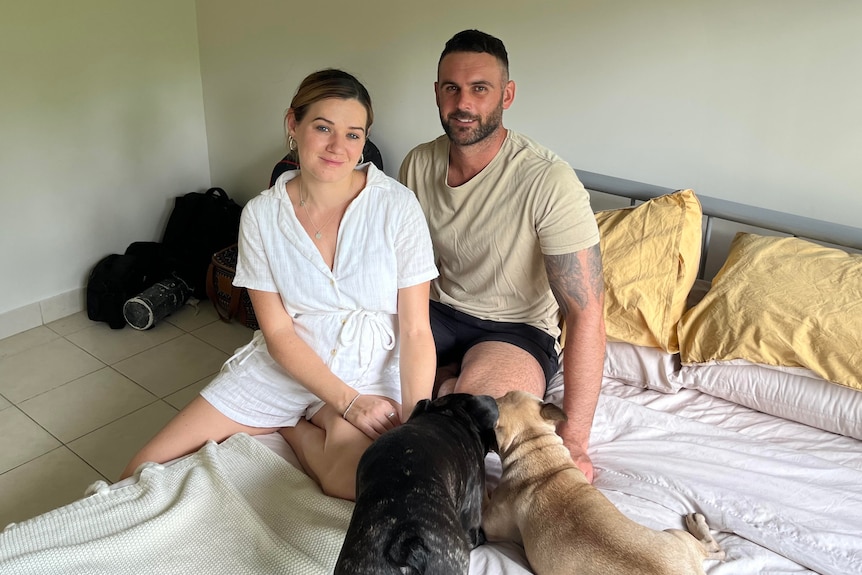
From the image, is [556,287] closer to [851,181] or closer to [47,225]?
[851,181]

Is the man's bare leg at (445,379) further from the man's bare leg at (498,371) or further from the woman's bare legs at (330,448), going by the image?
the woman's bare legs at (330,448)

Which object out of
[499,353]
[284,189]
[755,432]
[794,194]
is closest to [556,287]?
[499,353]

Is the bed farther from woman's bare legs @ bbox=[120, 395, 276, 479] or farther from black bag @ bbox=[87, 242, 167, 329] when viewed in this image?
black bag @ bbox=[87, 242, 167, 329]

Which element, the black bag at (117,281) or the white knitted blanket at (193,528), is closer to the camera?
the white knitted blanket at (193,528)

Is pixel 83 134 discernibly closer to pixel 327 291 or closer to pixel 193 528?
pixel 327 291

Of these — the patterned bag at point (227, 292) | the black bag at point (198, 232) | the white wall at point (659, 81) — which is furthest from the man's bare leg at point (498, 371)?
the black bag at point (198, 232)

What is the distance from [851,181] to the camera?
220 cm

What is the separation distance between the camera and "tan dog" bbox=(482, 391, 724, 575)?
137 cm

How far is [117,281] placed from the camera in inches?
139

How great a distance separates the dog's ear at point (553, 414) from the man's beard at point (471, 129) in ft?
2.74

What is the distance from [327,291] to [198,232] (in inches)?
88.4

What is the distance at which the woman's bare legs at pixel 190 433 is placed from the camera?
72.5 inches

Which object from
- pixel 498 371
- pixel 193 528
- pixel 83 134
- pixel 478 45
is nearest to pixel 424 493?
pixel 193 528

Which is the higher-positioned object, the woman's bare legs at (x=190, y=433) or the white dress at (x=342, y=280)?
the white dress at (x=342, y=280)
